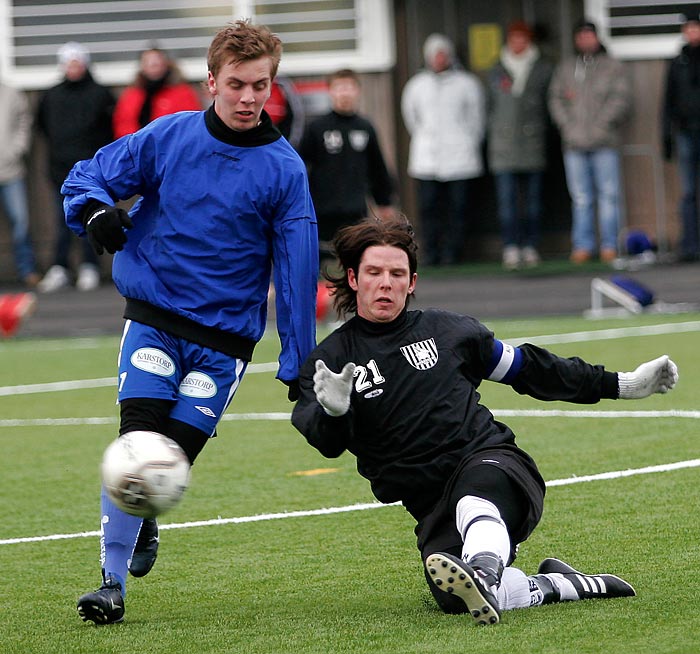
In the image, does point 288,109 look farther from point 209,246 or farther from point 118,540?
point 118,540

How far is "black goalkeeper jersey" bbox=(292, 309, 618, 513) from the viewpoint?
5168 millimetres

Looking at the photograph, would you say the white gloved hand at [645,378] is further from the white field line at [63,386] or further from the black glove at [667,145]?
the black glove at [667,145]

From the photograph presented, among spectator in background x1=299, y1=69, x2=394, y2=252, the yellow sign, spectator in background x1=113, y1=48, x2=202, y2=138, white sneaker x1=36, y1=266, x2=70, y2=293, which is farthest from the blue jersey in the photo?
the yellow sign

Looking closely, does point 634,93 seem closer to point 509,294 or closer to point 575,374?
point 509,294

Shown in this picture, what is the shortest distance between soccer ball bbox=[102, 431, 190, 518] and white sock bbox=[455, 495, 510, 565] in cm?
87

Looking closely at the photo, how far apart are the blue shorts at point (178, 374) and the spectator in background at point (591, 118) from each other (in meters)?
11.4

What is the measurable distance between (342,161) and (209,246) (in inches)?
334

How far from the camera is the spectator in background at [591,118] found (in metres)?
16.4

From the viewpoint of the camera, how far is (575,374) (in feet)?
17.4

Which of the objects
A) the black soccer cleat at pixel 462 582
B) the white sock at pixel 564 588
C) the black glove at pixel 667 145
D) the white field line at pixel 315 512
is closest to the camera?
the black soccer cleat at pixel 462 582

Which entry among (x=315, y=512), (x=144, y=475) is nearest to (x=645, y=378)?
(x=144, y=475)

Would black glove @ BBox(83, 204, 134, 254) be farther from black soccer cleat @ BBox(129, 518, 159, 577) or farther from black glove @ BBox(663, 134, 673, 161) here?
black glove @ BBox(663, 134, 673, 161)

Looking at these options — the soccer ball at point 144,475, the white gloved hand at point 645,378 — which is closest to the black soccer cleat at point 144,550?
the soccer ball at point 144,475

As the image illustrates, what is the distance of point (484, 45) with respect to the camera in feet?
59.8
